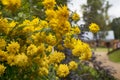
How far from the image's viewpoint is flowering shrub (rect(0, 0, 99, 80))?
286 centimetres

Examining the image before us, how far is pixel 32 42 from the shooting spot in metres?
3.07

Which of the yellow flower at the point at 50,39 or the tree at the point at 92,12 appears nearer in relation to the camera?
the yellow flower at the point at 50,39

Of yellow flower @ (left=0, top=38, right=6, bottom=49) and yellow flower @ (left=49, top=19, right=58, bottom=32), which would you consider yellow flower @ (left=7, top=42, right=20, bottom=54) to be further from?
yellow flower @ (left=49, top=19, right=58, bottom=32)

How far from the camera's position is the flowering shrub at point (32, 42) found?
2859 mm

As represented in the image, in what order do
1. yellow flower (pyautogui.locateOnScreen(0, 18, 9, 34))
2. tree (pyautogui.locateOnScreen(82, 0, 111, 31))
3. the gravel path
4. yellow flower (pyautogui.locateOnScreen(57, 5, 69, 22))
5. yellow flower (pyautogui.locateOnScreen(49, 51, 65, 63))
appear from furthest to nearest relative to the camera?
1. the gravel path
2. tree (pyautogui.locateOnScreen(82, 0, 111, 31))
3. yellow flower (pyautogui.locateOnScreen(49, 51, 65, 63))
4. yellow flower (pyautogui.locateOnScreen(0, 18, 9, 34))
5. yellow flower (pyautogui.locateOnScreen(57, 5, 69, 22))

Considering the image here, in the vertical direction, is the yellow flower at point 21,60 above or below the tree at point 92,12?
below

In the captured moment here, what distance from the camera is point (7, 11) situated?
10.4ft

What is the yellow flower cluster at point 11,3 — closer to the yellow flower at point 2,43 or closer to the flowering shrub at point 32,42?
the flowering shrub at point 32,42

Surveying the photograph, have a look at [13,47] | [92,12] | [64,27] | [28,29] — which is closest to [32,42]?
[28,29]

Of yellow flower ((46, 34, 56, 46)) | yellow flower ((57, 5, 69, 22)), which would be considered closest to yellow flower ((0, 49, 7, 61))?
yellow flower ((46, 34, 56, 46))

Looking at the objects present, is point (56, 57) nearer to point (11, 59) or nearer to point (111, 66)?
point (11, 59)

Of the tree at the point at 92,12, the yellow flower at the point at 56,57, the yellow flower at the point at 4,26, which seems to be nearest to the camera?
the yellow flower at the point at 4,26

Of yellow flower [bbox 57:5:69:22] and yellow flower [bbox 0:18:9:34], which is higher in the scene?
yellow flower [bbox 57:5:69:22]

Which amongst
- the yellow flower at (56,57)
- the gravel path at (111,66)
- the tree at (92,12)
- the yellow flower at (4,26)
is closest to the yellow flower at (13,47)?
the yellow flower at (4,26)
